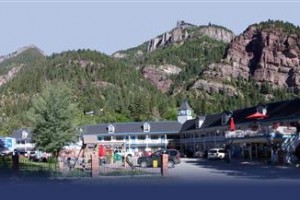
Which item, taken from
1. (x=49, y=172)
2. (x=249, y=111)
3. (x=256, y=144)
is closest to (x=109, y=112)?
(x=249, y=111)

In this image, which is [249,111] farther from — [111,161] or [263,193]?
Result: [263,193]

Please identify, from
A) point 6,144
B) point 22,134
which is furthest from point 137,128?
point 6,144

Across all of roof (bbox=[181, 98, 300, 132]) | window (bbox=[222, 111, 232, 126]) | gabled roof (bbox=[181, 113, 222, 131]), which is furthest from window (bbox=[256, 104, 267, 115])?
gabled roof (bbox=[181, 113, 222, 131])

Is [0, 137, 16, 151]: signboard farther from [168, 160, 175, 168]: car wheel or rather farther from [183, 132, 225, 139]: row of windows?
[183, 132, 225, 139]: row of windows

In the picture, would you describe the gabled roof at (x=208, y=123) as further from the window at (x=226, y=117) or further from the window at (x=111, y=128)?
the window at (x=111, y=128)

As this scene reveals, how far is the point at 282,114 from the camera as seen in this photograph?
2389 inches

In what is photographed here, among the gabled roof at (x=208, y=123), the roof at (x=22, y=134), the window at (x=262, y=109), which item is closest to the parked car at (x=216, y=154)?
the window at (x=262, y=109)

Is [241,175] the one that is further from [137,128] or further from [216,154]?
[137,128]

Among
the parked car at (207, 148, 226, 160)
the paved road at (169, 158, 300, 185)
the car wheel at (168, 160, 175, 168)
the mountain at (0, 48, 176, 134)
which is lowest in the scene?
the paved road at (169, 158, 300, 185)

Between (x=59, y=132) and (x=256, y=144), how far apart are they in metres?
26.1

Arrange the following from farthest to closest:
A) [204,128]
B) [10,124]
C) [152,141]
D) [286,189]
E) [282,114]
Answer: [10,124] < [152,141] < [204,128] < [282,114] < [286,189]

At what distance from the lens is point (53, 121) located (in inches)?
1900

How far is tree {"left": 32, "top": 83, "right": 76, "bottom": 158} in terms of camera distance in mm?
48188

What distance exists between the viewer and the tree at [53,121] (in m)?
48.2
